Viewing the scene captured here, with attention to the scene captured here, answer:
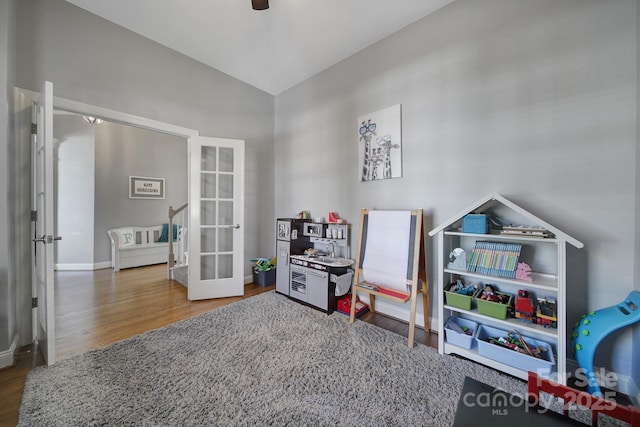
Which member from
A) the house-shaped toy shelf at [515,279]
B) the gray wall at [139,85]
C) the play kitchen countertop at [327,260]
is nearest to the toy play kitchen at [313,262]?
the play kitchen countertop at [327,260]

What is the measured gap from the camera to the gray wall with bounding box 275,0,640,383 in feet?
4.86

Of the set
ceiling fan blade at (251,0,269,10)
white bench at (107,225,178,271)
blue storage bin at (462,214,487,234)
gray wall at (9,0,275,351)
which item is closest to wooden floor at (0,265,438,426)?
gray wall at (9,0,275,351)

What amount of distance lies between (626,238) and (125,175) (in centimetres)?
714

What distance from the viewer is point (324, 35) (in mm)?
2551

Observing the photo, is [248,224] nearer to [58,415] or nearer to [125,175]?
[58,415]

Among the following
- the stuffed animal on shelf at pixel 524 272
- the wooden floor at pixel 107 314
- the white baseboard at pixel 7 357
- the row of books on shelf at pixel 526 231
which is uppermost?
the row of books on shelf at pixel 526 231

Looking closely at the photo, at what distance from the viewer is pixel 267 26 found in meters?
2.44

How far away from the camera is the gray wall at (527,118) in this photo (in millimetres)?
1482

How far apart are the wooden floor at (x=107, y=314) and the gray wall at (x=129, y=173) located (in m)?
1.30

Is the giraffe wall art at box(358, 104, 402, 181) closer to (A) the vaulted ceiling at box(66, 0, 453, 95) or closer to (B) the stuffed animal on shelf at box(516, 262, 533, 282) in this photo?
(A) the vaulted ceiling at box(66, 0, 453, 95)

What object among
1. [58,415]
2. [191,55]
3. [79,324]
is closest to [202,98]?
[191,55]

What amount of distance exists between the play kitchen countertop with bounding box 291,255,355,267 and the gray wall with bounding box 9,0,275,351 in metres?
1.22

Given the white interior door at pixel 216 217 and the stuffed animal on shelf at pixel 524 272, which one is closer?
the stuffed animal on shelf at pixel 524 272

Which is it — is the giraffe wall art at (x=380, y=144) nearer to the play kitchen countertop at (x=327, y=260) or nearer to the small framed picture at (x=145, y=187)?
the play kitchen countertop at (x=327, y=260)
